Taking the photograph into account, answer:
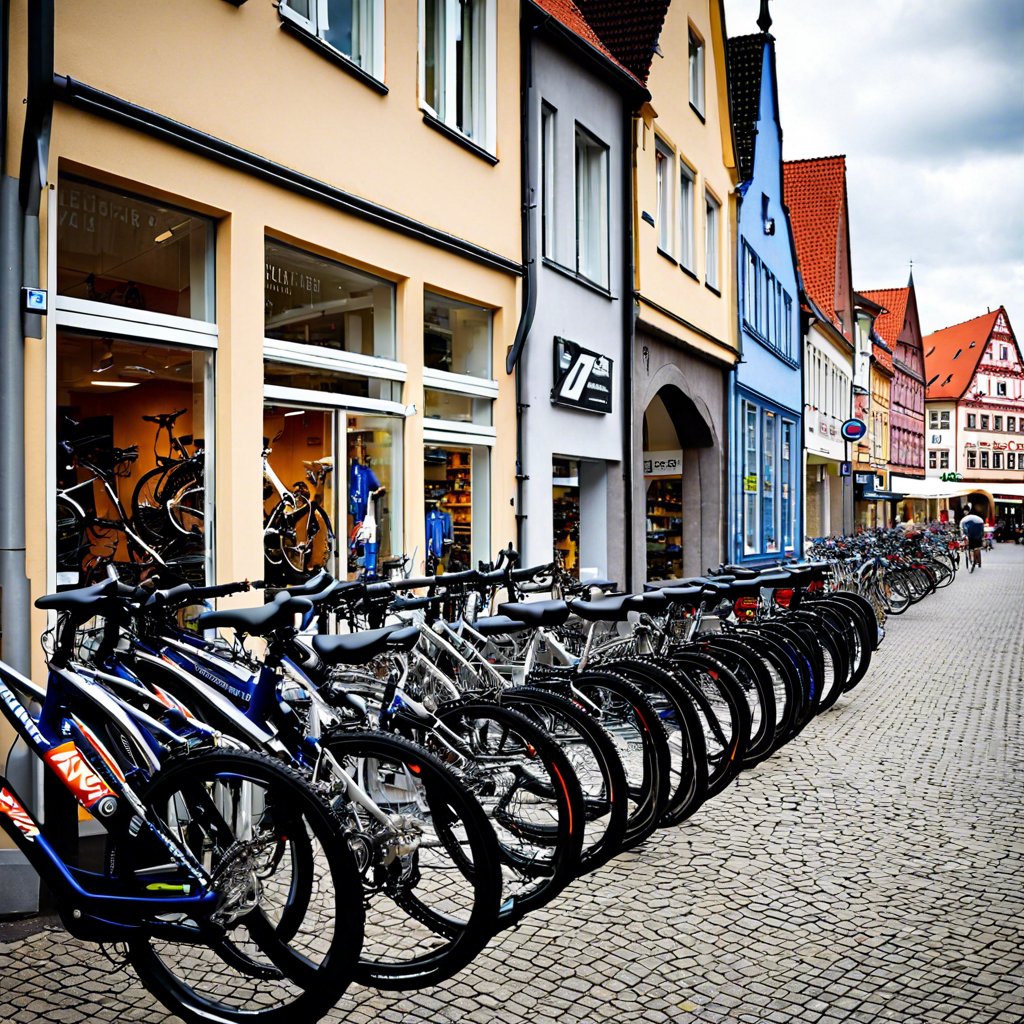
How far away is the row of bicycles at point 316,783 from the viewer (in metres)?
3.50

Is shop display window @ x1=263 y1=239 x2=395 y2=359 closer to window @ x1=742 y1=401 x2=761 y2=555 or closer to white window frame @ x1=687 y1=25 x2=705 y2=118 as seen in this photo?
white window frame @ x1=687 y1=25 x2=705 y2=118

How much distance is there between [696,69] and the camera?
1798cm

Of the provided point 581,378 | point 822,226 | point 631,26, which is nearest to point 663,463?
point 631,26

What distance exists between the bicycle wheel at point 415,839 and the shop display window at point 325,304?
4.11 meters

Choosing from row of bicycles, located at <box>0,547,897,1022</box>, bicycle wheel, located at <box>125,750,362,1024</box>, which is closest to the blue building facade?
row of bicycles, located at <box>0,547,897,1022</box>

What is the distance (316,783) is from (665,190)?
1366 cm

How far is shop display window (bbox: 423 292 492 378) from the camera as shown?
9.31m

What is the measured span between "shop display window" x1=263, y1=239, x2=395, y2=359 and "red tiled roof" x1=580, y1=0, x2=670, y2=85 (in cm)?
750

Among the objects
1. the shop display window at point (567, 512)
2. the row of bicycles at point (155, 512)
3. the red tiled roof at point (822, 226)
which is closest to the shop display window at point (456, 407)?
the row of bicycles at point (155, 512)

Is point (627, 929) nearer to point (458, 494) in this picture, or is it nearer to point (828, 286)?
point (458, 494)

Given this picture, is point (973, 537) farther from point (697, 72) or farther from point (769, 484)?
point (697, 72)

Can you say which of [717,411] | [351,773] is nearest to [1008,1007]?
[351,773]

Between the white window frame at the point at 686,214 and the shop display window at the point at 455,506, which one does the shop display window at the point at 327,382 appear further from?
the white window frame at the point at 686,214

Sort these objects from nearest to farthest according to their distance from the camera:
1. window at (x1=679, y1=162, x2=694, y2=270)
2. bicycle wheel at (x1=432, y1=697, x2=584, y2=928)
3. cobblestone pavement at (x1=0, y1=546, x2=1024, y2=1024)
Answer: cobblestone pavement at (x1=0, y1=546, x2=1024, y2=1024) < bicycle wheel at (x1=432, y1=697, x2=584, y2=928) < window at (x1=679, y1=162, x2=694, y2=270)
